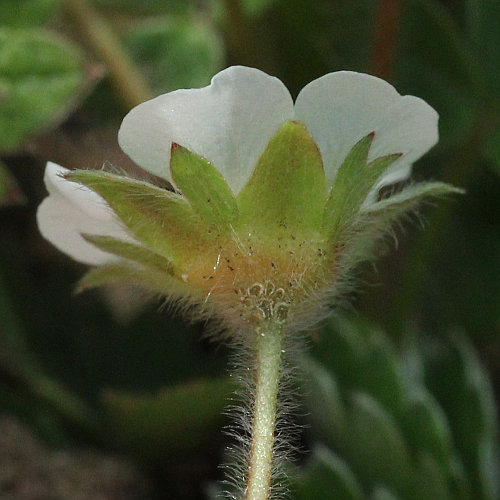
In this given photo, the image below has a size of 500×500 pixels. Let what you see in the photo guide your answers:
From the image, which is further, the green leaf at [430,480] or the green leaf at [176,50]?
the green leaf at [176,50]

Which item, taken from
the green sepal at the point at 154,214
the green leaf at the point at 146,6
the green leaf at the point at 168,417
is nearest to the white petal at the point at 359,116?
the green sepal at the point at 154,214

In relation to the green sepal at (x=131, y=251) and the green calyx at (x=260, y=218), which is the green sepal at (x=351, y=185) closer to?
the green calyx at (x=260, y=218)

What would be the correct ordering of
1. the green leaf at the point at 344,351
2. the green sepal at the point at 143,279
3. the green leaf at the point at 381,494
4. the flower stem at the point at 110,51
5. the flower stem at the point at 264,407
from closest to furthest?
the flower stem at the point at 264,407 → the green sepal at the point at 143,279 → the green leaf at the point at 381,494 → the green leaf at the point at 344,351 → the flower stem at the point at 110,51

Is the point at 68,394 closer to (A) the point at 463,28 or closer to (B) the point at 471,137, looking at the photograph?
(B) the point at 471,137

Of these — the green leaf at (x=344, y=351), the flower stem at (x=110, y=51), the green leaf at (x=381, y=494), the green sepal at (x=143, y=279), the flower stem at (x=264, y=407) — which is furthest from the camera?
the flower stem at (x=110, y=51)

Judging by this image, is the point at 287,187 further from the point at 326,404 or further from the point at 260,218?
the point at 326,404

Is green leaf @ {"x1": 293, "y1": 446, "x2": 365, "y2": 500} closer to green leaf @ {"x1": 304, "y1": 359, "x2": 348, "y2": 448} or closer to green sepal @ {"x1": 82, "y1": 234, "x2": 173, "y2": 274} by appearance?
green leaf @ {"x1": 304, "y1": 359, "x2": 348, "y2": 448}

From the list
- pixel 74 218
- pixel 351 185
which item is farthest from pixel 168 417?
pixel 351 185

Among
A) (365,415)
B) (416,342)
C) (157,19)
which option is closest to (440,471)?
(365,415)
